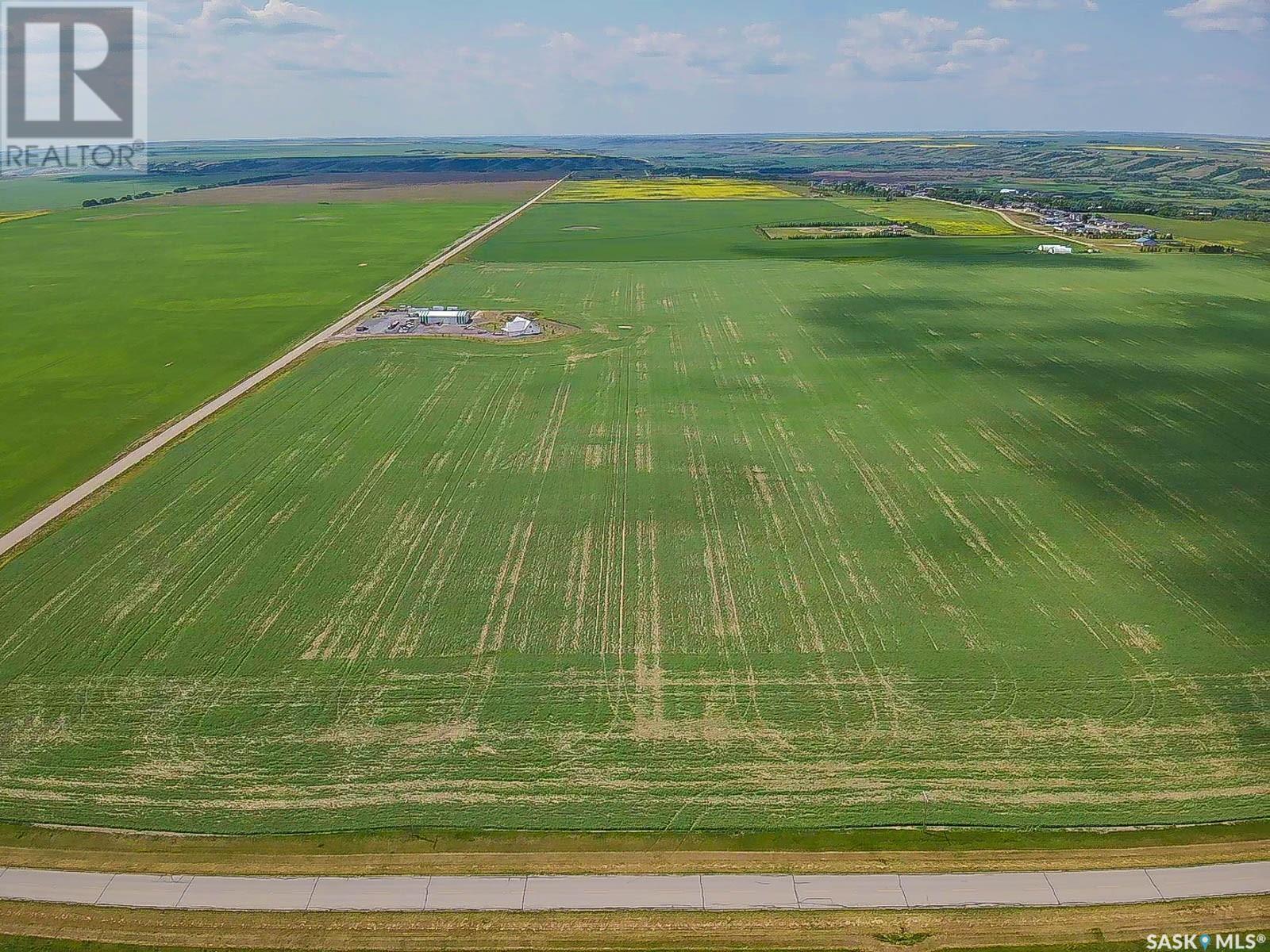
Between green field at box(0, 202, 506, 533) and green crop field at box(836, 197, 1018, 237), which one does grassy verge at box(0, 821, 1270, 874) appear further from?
green crop field at box(836, 197, 1018, 237)

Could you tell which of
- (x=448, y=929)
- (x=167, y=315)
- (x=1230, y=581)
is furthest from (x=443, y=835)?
(x=167, y=315)

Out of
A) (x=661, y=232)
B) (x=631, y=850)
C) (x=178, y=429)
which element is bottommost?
(x=631, y=850)

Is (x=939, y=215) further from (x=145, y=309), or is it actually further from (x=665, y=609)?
(x=665, y=609)

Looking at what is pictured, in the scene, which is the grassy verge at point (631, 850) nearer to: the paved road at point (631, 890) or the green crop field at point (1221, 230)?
A: the paved road at point (631, 890)

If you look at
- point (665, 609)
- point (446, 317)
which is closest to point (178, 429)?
point (446, 317)

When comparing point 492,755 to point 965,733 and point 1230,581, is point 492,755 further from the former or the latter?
point 1230,581
